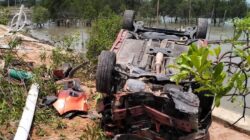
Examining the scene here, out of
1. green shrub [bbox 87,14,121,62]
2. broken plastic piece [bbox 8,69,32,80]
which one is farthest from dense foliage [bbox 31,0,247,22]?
broken plastic piece [bbox 8,69,32,80]

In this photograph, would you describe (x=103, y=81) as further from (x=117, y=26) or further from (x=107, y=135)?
(x=117, y=26)

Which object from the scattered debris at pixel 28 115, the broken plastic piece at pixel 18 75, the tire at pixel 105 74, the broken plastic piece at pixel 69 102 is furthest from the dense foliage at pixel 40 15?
the tire at pixel 105 74

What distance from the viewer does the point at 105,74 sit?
5398 millimetres

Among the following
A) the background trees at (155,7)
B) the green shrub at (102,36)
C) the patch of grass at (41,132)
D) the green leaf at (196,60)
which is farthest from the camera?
the background trees at (155,7)

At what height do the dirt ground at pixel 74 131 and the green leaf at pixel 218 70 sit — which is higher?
the green leaf at pixel 218 70

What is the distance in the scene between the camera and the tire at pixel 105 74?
541 centimetres

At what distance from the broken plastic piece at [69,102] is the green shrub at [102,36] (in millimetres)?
3966

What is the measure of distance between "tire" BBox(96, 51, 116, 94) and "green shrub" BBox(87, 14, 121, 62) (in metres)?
5.56

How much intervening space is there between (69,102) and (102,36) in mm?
4985

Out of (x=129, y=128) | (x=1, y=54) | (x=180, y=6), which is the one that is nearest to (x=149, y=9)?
(x=180, y=6)

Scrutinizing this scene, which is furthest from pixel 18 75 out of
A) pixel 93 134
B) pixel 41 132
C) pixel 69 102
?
pixel 93 134

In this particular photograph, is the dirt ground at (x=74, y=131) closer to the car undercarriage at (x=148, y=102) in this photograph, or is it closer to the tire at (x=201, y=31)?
the car undercarriage at (x=148, y=102)

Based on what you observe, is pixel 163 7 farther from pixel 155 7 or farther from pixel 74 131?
pixel 74 131

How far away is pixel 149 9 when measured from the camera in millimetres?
52188
